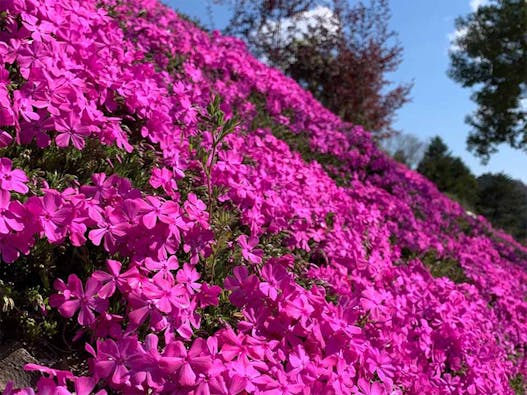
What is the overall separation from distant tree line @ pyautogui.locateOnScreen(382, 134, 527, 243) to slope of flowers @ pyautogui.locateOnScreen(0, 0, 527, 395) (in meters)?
20.8

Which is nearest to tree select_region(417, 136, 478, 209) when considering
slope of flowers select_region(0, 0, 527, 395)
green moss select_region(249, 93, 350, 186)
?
green moss select_region(249, 93, 350, 186)

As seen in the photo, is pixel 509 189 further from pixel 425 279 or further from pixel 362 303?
pixel 362 303

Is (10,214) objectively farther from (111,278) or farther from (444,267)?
(444,267)

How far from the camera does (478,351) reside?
11.4 feet

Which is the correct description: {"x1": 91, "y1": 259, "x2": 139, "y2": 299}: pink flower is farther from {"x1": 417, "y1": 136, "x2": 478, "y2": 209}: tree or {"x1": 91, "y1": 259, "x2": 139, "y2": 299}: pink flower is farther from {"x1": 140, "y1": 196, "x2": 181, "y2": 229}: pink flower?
{"x1": 417, "y1": 136, "x2": 478, "y2": 209}: tree

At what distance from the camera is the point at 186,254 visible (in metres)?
2.72

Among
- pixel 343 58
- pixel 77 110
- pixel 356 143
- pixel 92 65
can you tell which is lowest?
pixel 77 110

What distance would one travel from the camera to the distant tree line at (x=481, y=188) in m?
25.1

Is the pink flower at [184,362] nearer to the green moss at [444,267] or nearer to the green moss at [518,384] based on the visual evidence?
the green moss at [518,384]

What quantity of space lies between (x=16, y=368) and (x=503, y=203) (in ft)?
93.5

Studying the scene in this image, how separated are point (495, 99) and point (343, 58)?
7.19 metres

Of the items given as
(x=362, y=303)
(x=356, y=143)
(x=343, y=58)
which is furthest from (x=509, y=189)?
(x=362, y=303)

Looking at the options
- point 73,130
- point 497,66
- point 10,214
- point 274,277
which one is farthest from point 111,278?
point 497,66

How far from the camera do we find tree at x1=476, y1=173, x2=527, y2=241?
26.8 metres
